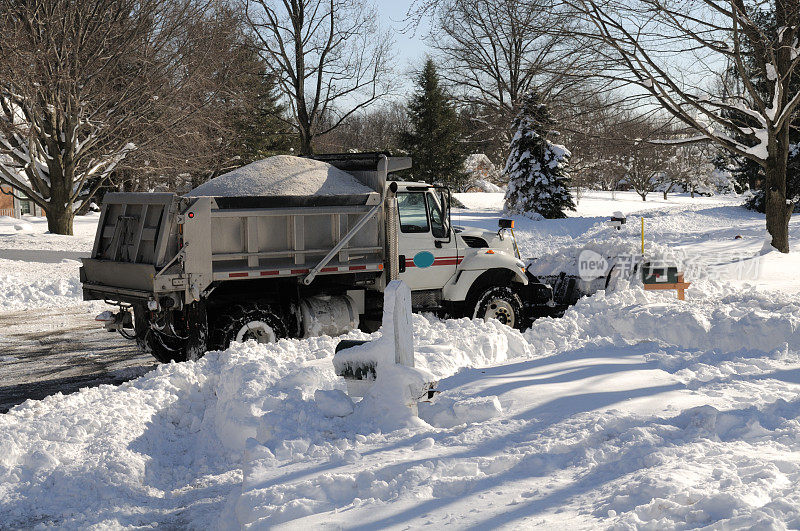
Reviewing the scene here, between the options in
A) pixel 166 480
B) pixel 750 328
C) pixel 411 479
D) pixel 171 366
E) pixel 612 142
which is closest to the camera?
pixel 411 479

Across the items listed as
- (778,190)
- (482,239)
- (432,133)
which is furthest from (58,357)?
(432,133)

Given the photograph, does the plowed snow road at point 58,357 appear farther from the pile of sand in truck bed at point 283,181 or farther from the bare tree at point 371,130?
the bare tree at point 371,130

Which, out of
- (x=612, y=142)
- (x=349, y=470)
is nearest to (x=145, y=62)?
(x=612, y=142)

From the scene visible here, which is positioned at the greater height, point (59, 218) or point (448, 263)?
point (59, 218)

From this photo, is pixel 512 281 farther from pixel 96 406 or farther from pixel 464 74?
pixel 464 74

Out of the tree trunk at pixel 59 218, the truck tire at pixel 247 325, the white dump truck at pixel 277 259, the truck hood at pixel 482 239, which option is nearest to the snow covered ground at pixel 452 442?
the truck tire at pixel 247 325

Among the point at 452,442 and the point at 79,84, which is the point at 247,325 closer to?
the point at 452,442

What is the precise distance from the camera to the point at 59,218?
1041 inches

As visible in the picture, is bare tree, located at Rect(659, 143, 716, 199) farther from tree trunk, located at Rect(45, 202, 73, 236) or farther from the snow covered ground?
the snow covered ground

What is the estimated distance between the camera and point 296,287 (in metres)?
10.1

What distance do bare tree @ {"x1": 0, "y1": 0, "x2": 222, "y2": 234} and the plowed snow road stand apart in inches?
400

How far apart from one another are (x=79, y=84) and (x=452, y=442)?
2245 centimetres

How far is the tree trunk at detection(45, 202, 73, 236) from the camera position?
86.5ft

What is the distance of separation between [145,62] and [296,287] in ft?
57.6
